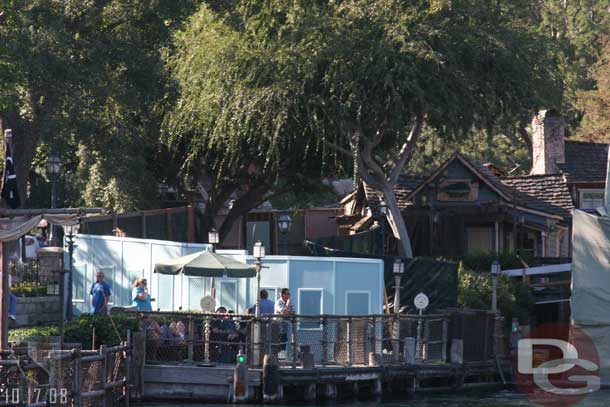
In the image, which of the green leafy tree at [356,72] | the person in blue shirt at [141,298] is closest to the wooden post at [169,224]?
the green leafy tree at [356,72]

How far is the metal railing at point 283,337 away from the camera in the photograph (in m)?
26.7

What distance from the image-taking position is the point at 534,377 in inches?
1292

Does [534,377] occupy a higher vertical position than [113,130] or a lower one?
lower

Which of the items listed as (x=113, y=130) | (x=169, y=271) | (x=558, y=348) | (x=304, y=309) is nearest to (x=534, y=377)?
(x=558, y=348)

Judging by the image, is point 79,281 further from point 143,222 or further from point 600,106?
point 600,106

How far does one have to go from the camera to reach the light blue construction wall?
2939 centimetres

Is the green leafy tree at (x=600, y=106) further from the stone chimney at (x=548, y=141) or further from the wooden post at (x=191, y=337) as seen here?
the wooden post at (x=191, y=337)

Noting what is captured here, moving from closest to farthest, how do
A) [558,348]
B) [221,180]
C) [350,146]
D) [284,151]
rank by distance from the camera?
[558,348], [350,146], [284,151], [221,180]

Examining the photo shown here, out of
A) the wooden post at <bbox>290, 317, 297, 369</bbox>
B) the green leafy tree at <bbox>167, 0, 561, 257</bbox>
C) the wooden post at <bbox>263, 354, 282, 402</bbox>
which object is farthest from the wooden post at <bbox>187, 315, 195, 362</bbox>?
the green leafy tree at <bbox>167, 0, 561, 257</bbox>

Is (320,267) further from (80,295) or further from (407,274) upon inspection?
(80,295)

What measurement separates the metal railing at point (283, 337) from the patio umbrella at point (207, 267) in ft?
3.90

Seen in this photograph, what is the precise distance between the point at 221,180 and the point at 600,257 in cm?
1764

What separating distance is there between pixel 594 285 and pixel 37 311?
13.6 meters

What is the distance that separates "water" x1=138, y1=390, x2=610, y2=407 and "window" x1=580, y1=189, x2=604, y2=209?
57.0ft
